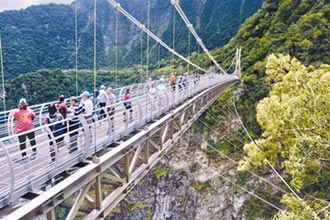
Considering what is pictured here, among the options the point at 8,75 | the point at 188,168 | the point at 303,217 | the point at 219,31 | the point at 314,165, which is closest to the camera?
the point at 303,217

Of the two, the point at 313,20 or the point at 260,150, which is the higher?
the point at 313,20

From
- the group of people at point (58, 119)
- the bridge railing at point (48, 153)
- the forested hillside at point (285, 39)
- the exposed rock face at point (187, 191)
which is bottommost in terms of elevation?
the exposed rock face at point (187, 191)

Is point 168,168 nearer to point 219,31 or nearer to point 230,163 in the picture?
point 230,163

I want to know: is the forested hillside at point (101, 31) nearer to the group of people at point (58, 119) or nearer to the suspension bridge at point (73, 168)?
the group of people at point (58, 119)

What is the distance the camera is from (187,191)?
21.3m

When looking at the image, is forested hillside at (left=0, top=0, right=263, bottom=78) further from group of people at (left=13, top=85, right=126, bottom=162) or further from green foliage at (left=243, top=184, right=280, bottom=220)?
green foliage at (left=243, top=184, right=280, bottom=220)

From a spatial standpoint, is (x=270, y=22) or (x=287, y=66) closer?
(x=287, y=66)

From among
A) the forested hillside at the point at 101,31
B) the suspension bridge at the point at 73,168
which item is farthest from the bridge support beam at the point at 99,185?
the forested hillside at the point at 101,31

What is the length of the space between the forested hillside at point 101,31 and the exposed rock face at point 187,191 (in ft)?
25.0

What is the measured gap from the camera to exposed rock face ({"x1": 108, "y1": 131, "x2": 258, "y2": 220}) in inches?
728

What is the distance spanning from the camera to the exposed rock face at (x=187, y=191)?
728 inches

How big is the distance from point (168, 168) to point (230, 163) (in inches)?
224

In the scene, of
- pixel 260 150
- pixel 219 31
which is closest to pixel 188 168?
pixel 260 150

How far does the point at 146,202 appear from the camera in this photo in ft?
75.4
